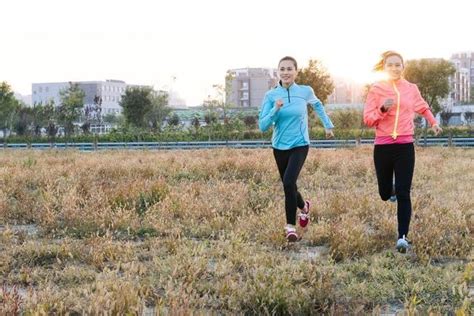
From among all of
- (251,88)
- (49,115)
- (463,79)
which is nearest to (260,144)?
(49,115)

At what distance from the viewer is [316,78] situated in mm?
41688

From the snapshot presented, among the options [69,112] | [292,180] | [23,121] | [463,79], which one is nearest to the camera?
[292,180]

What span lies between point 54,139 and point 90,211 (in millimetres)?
38838

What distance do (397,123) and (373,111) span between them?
0.88ft

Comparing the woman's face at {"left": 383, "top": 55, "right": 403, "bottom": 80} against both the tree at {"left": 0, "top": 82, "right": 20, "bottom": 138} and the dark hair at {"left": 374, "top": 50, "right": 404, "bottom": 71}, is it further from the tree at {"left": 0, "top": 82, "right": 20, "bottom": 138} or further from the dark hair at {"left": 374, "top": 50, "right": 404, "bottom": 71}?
the tree at {"left": 0, "top": 82, "right": 20, "bottom": 138}

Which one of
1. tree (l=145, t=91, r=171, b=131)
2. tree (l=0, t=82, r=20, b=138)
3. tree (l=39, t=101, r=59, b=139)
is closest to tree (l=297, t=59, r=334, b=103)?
tree (l=145, t=91, r=171, b=131)

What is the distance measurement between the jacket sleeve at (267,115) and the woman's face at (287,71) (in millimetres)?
275

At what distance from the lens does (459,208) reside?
7.39 meters

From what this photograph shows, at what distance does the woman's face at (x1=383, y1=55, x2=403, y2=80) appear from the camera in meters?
5.51

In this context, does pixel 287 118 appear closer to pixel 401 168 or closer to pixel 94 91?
pixel 401 168

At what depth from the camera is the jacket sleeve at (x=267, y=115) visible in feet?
19.3

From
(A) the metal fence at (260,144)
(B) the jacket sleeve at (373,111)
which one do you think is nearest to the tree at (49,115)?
(A) the metal fence at (260,144)

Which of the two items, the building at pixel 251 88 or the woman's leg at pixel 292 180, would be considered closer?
the woman's leg at pixel 292 180

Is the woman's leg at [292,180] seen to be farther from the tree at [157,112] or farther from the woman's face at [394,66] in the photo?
the tree at [157,112]
